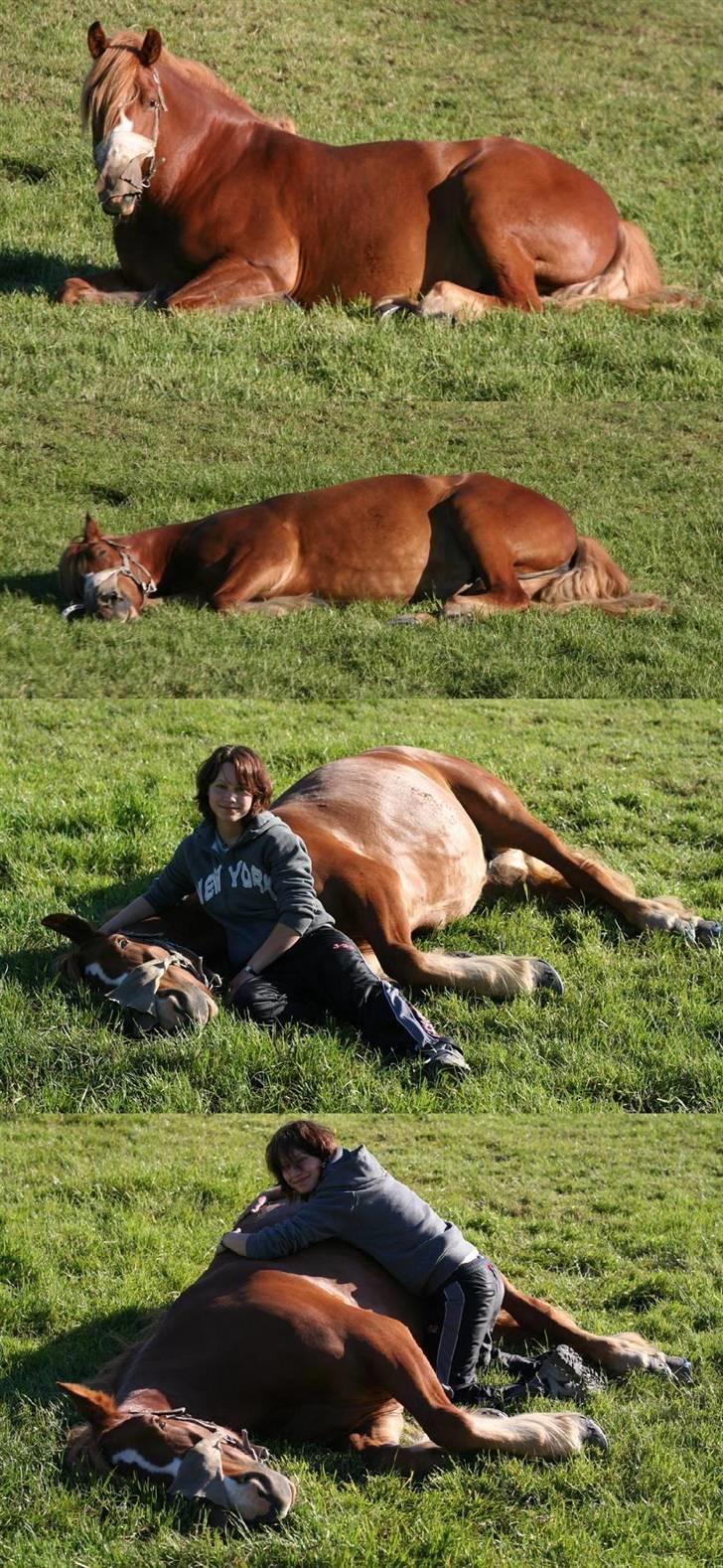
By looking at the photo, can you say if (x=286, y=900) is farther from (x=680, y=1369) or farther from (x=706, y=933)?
(x=680, y=1369)

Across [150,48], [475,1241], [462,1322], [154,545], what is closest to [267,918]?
[475,1241]

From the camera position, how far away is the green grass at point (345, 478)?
9.02m

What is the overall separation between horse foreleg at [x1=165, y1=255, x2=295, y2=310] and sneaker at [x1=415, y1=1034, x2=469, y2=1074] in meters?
7.39

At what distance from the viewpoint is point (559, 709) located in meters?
9.75

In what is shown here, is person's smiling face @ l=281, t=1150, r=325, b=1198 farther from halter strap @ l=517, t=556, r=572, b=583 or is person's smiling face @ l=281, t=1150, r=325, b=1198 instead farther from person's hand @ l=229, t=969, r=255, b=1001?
halter strap @ l=517, t=556, r=572, b=583

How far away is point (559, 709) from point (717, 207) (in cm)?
832

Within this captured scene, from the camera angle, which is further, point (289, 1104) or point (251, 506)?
point (251, 506)

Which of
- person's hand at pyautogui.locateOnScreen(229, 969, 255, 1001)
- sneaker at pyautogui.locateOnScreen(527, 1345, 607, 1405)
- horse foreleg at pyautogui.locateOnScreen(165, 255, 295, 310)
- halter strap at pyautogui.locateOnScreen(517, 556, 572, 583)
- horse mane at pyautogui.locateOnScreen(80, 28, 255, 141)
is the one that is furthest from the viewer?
horse foreleg at pyautogui.locateOnScreen(165, 255, 295, 310)

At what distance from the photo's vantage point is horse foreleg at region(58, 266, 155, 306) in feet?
42.4

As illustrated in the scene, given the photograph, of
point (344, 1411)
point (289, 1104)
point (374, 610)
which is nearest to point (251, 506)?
point (374, 610)

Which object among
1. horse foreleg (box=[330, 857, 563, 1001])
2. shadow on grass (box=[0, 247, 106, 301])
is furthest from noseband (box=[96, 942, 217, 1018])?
shadow on grass (box=[0, 247, 106, 301])

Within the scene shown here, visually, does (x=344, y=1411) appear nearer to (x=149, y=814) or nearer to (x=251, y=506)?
(x=149, y=814)

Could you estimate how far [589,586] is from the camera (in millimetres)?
9914

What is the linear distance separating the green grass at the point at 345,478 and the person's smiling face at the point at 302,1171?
376 centimetres
